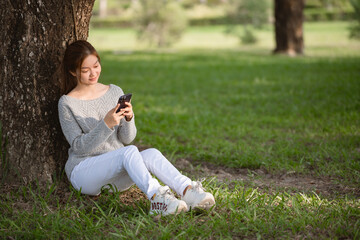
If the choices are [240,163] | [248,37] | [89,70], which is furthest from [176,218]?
[248,37]

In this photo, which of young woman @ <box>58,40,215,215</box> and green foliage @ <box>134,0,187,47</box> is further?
green foliage @ <box>134,0,187,47</box>

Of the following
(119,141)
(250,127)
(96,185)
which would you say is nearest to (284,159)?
(250,127)

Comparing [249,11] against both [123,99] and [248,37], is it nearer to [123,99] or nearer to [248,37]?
[248,37]

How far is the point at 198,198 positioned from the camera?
2893 millimetres

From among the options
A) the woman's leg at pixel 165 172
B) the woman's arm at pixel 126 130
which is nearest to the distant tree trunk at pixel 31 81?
the woman's arm at pixel 126 130

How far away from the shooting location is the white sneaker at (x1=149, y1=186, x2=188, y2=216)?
9.30ft

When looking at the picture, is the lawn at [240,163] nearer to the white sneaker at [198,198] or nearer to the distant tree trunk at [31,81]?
the white sneaker at [198,198]

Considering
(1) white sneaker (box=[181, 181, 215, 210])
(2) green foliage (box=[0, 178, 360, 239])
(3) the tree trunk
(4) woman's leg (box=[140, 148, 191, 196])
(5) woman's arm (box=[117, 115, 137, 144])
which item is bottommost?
(2) green foliage (box=[0, 178, 360, 239])

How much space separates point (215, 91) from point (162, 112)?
226cm

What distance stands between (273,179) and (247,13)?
64.8 ft

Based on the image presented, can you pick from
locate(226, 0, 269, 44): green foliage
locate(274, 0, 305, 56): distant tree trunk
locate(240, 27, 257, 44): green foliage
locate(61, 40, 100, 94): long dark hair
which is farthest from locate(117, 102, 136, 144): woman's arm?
locate(240, 27, 257, 44): green foliage

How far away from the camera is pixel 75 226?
2844 mm

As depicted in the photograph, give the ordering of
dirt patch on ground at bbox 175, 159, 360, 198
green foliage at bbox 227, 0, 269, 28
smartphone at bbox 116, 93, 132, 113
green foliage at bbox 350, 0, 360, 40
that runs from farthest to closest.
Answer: green foliage at bbox 227, 0, 269, 28 < green foliage at bbox 350, 0, 360, 40 < dirt patch on ground at bbox 175, 159, 360, 198 < smartphone at bbox 116, 93, 132, 113

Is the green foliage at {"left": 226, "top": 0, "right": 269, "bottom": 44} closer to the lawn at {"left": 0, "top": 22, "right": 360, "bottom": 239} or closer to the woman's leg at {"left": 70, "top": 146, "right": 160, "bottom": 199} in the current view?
the lawn at {"left": 0, "top": 22, "right": 360, "bottom": 239}
